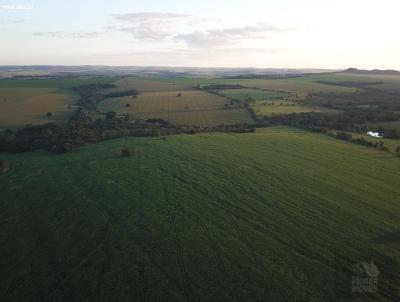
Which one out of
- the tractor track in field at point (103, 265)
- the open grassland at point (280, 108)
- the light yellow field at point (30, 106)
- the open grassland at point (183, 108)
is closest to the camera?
the tractor track in field at point (103, 265)

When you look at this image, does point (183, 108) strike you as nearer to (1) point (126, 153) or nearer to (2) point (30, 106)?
(2) point (30, 106)

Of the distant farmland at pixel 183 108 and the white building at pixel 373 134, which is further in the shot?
the distant farmland at pixel 183 108

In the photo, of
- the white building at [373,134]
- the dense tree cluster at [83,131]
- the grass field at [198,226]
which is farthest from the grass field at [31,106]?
the white building at [373,134]

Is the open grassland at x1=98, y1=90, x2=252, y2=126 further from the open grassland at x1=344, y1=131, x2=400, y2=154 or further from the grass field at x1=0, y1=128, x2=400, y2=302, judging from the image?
the grass field at x1=0, y1=128, x2=400, y2=302

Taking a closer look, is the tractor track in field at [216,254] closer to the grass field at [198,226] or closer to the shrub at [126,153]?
the grass field at [198,226]

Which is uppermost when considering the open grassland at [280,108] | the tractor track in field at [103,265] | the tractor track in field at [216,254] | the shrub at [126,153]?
the open grassland at [280,108]

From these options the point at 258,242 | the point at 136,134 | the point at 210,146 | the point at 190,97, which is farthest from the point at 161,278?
the point at 190,97
